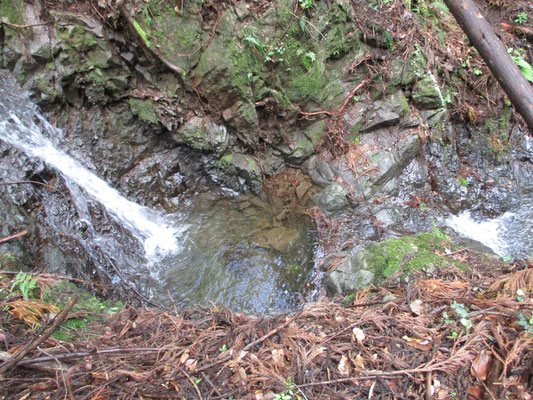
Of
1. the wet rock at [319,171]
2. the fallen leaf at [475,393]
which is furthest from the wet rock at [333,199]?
the fallen leaf at [475,393]

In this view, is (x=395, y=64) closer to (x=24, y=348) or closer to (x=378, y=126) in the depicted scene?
(x=378, y=126)

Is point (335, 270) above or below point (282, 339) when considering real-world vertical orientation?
below

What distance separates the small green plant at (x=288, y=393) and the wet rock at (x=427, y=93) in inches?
225

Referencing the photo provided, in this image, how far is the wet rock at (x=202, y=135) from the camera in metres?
5.09

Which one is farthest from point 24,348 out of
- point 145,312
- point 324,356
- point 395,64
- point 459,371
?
point 395,64

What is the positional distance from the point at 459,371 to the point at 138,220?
4.69 meters

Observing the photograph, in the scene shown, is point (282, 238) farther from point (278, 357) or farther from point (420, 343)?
point (420, 343)

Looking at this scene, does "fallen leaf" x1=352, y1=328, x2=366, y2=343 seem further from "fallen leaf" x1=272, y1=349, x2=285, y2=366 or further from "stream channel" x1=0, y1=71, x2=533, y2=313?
"stream channel" x1=0, y1=71, x2=533, y2=313

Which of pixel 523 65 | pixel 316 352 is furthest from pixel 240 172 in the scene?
pixel 523 65

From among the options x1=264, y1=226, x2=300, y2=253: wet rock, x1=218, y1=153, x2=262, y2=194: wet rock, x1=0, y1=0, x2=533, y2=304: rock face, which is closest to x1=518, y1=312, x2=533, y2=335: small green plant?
x1=0, y1=0, x2=533, y2=304: rock face

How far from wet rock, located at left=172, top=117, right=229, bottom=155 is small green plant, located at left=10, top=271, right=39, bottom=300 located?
322 centimetres

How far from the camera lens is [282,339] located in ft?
7.23

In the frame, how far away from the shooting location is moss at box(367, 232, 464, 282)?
2.89 meters

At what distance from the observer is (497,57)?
108 inches
